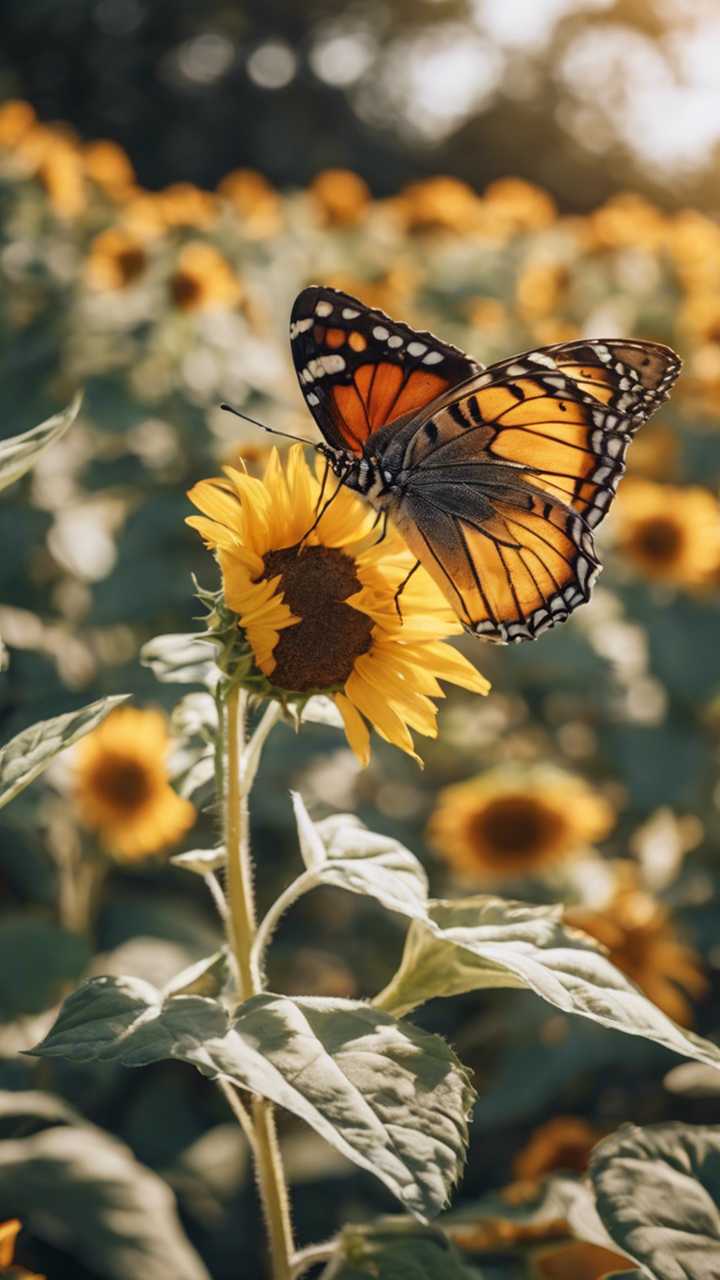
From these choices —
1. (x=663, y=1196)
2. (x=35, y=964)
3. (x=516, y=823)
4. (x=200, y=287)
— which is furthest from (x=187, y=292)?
(x=663, y=1196)

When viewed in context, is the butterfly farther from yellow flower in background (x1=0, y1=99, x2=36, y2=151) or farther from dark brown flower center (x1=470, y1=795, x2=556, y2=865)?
yellow flower in background (x1=0, y1=99, x2=36, y2=151)

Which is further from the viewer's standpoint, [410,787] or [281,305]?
[281,305]

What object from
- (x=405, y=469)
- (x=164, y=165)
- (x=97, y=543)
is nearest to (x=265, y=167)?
(x=164, y=165)

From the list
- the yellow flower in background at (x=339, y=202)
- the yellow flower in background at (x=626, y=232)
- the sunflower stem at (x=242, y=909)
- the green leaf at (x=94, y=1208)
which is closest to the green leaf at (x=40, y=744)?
the sunflower stem at (x=242, y=909)

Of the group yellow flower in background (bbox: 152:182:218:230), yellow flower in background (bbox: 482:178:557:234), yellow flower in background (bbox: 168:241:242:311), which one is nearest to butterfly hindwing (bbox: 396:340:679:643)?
yellow flower in background (bbox: 168:241:242:311)

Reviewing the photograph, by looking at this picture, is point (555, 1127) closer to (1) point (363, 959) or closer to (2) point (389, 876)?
(1) point (363, 959)

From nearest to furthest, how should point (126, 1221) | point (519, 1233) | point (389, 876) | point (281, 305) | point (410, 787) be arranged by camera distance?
point (389, 876)
point (519, 1233)
point (126, 1221)
point (410, 787)
point (281, 305)

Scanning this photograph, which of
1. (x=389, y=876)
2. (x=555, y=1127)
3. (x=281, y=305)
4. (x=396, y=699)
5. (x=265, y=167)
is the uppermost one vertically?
(x=265, y=167)
